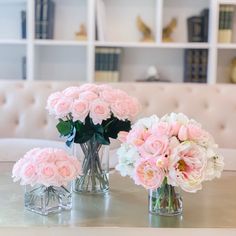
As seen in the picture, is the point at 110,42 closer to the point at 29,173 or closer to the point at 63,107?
the point at 63,107

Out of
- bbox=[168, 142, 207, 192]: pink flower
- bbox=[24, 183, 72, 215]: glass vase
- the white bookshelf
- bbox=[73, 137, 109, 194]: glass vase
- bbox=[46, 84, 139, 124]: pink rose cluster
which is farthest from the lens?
the white bookshelf

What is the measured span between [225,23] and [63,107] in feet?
8.07

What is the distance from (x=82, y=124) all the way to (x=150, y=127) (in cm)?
26

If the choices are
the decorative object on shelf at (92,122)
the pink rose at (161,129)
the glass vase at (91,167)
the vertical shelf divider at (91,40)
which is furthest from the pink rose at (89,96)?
the vertical shelf divider at (91,40)

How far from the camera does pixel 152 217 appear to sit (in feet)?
4.25

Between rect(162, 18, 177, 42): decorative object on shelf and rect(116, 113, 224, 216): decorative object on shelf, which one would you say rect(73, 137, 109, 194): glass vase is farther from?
rect(162, 18, 177, 42): decorative object on shelf

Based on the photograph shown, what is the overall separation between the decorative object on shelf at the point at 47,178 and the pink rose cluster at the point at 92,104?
146 millimetres

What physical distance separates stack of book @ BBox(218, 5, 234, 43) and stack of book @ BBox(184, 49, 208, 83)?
16 centimetres

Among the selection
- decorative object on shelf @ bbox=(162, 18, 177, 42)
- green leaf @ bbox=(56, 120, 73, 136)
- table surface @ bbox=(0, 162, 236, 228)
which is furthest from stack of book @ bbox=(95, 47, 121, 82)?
green leaf @ bbox=(56, 120, 73, 136)

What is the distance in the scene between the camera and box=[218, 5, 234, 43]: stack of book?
355 cm

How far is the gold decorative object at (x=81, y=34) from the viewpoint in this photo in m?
3.67

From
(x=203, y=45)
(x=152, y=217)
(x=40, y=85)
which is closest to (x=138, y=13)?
(x=203, y=45)

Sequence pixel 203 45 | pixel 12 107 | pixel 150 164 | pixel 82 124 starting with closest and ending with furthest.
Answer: pixel 150 164 → pixel 82 124 → pixel 12 107 → pixel 203 45

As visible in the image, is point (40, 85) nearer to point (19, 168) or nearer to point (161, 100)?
point (161, 100)
